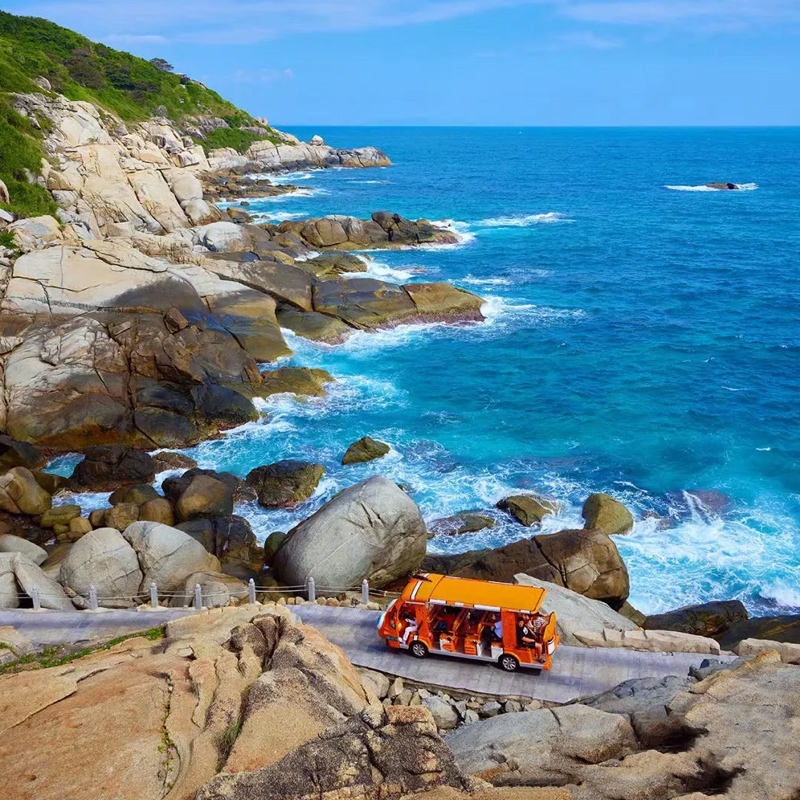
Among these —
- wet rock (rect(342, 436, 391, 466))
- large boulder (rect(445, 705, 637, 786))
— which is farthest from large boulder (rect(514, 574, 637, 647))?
wet rock (rect(342, 436, 391, 466))

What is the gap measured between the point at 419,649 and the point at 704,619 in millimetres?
10084

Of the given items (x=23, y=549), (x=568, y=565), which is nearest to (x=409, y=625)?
(x=568, y=565)

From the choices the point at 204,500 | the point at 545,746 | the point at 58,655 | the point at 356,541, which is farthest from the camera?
the point at 204,500

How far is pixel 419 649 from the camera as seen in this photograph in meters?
17.4

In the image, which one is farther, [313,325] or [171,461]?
[313,325]

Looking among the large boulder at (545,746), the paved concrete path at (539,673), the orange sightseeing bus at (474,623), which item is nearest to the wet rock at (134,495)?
the paved concrete path at (539,673)

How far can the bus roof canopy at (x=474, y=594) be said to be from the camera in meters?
16.8

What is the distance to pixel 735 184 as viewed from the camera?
393 ft

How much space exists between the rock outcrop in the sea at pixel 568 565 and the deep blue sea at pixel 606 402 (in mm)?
1898

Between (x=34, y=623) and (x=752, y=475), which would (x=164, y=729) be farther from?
(x=752, y=475)

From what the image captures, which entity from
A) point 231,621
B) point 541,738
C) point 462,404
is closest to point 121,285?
point 462,404

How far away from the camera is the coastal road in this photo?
16.5 m

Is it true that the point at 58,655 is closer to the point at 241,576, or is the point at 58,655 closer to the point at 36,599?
the point at 36,599

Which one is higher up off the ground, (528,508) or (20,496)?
(20,496)
